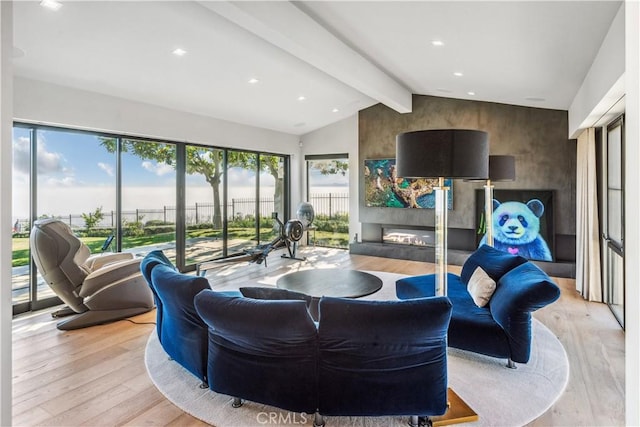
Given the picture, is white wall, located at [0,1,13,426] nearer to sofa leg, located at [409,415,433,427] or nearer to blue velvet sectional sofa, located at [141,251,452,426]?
blue velvet sectional sofa, located at [141,251,452,426]

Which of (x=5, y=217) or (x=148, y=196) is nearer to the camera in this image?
(x=5, y=217)

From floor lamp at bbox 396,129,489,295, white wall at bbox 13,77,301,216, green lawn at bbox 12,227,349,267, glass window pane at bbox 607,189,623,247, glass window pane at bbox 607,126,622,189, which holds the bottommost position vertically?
green lawn at bbox 12,227,349,267

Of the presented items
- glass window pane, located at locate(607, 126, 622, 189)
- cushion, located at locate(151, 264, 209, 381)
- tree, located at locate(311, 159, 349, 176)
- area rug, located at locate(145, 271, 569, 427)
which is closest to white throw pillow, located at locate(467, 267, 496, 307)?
area rug, located at locate(145, 271, 569, 427)

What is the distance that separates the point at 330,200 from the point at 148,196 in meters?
4.36

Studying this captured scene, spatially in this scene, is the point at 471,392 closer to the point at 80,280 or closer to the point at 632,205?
the point at 632,205

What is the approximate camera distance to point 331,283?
13.1 feet

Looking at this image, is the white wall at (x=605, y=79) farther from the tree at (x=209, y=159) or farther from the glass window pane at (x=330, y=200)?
the tree at (x=209, y=159)

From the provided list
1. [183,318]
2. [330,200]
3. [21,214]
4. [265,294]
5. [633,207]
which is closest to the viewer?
[633,207]

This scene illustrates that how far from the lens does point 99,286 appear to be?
4008 millimetres

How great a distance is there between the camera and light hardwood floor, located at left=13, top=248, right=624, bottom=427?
7.68ft

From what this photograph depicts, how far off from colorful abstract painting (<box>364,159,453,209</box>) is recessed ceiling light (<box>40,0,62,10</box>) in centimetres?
598

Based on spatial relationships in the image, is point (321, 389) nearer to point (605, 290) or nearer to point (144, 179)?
point (605, 290)

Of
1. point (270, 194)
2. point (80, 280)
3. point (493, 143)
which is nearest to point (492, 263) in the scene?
point (493, 143)

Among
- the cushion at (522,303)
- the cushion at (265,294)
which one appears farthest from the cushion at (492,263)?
the cushion at (265,294)
